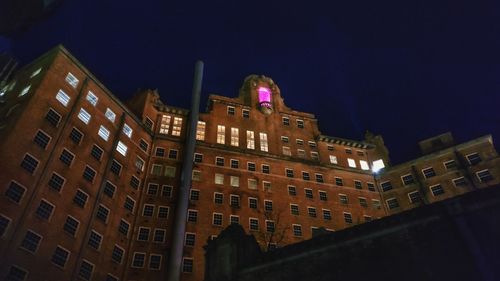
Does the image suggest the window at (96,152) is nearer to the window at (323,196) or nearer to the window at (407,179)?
the window at (323,196)

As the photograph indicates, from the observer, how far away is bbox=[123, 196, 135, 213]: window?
44.9m

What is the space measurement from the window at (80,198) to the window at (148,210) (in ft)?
25.6

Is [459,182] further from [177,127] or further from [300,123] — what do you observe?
[177,127]

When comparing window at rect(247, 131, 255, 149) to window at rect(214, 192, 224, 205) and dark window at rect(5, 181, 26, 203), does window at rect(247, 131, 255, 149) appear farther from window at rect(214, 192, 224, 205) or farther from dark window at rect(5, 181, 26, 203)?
dark window at rect(5, 181, 26, 203)

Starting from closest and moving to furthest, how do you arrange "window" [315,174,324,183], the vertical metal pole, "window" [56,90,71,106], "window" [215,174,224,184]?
the vertical metal pole, "window" [56,90,71,106], "window" [215,174,224,184], "window" [315,174,324,183]

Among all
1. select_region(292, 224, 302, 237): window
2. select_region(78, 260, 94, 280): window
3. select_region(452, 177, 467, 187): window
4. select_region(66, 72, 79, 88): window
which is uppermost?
select_region(66, 72, 79, 88): window

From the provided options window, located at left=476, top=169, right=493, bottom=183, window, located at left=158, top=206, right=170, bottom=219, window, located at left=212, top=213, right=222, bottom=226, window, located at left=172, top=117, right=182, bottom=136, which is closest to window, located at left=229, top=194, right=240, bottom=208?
window, located at left=212, top=213, right=222, bottom=226

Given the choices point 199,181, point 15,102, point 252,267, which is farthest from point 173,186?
point 252,267

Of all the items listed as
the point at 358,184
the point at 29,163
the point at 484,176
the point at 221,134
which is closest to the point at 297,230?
the point at 358,184

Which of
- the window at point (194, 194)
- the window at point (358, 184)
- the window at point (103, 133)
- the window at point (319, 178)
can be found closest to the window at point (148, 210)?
the window at point (194, 194)

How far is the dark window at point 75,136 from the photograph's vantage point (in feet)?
137

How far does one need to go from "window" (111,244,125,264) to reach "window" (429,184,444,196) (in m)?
39.7

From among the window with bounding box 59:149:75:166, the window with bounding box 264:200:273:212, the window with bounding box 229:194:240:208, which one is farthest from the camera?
the window with bounding box 264:200:273:212

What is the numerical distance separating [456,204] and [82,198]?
112 feet
